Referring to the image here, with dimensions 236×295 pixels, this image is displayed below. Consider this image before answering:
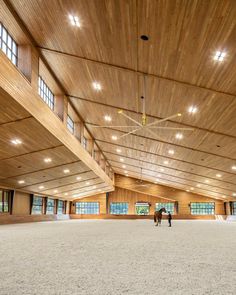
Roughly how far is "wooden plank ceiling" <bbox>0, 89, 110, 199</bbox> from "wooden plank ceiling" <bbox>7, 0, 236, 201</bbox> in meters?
2.42

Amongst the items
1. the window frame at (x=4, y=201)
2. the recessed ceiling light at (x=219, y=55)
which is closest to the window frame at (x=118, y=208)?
the window frame at (x=4, y=201)

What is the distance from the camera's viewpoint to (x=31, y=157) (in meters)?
14.7

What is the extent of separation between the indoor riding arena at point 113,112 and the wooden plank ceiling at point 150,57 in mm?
38

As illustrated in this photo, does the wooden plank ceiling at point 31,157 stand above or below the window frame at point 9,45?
below

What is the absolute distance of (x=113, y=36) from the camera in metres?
7.66

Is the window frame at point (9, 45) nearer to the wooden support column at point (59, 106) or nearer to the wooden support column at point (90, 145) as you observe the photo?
the wooden support column at point (59, 106)

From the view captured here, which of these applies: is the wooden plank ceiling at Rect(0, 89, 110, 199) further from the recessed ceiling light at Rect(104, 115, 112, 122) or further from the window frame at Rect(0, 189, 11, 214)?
the recessed ceiling light at Rect(104, 115, 112, 122)

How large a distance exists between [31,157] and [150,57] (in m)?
9.07

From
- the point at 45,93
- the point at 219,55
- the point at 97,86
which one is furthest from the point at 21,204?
the point at 219,55

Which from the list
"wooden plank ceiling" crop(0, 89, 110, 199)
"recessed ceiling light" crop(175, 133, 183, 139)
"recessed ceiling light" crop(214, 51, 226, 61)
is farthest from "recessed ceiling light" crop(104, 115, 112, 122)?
"recessed ceiling light" crop(214, 51, 226, 61)

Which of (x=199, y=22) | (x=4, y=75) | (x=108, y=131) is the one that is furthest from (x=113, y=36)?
(x=108, y=131)

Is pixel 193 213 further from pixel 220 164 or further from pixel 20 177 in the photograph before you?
pixel 20 177

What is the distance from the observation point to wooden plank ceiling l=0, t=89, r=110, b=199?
981 centimetres

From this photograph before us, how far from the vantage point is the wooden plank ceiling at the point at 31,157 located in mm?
9812
